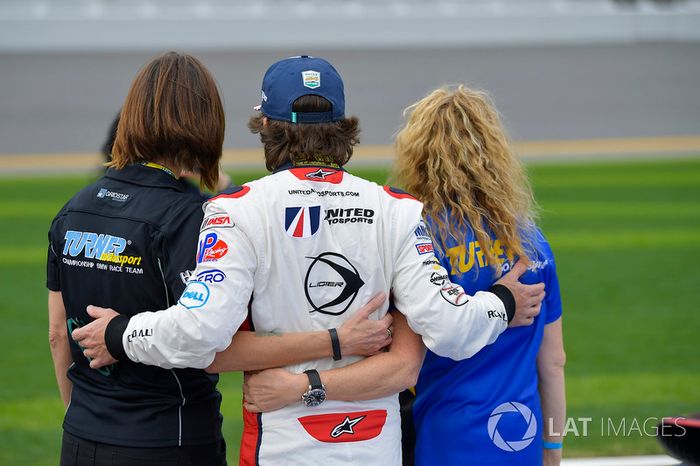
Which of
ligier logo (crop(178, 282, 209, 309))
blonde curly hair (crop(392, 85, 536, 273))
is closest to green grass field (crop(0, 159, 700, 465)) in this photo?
blonde curly hair (crop(392, 85, 536, 273))

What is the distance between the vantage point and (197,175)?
9.34 ft

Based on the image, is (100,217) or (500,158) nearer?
(100,217)

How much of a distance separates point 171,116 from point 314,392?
2.93 feet

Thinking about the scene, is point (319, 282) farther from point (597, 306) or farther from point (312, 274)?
point (597, 306)

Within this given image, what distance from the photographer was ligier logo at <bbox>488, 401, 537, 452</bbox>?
9.32 feet

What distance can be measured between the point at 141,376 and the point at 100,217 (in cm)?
48

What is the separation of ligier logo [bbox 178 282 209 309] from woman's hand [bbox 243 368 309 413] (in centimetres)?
31

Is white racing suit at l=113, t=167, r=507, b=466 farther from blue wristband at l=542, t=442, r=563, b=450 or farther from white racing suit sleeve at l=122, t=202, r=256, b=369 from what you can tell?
blue wristband at l=542, t=442, r=563, b=450

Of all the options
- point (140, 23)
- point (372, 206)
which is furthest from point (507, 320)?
point (140, 23)

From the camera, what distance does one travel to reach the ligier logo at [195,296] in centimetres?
235

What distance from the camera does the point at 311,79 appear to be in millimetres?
2562

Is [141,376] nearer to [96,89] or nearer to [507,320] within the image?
[507,320]

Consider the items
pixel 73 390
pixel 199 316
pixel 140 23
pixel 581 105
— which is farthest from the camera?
pixel 140 23

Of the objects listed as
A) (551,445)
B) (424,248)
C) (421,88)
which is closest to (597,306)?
(551,445)
